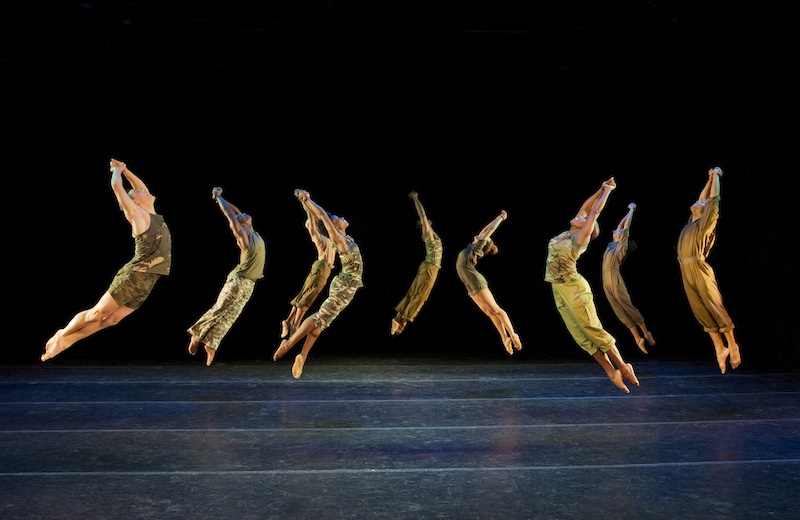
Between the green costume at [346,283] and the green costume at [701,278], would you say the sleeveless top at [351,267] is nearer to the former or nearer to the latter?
the green costume at [346,283]

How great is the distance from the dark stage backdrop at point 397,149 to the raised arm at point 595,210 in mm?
1472

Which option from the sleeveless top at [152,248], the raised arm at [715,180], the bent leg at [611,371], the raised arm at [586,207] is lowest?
the bent leg at [611,371]

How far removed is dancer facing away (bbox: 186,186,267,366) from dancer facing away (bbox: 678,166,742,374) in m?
3.53

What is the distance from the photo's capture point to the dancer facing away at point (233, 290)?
5855 mm

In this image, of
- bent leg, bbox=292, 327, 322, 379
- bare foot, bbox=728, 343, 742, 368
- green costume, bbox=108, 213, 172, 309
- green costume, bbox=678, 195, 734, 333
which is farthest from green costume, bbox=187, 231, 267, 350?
bare foot, bbox=728, 343, 742, 368

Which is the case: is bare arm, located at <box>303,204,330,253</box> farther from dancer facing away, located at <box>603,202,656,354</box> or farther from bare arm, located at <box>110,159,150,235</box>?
dancer facing away, located at <box>603,202,656,354</box>

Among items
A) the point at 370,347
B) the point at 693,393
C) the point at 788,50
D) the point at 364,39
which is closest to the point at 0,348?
the point at 370,347

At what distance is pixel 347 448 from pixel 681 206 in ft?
14.8

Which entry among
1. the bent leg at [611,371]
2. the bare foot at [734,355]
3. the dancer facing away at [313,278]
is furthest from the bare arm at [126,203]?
the bare foot at [734,355]

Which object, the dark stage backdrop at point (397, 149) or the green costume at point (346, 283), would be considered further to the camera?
the green costume at point (346, 283)

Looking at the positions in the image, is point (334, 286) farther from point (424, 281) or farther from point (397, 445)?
point (397, 445)

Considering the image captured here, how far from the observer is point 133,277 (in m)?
5.21

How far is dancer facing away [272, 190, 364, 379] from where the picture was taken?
548 centimetres

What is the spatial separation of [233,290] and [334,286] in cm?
93
